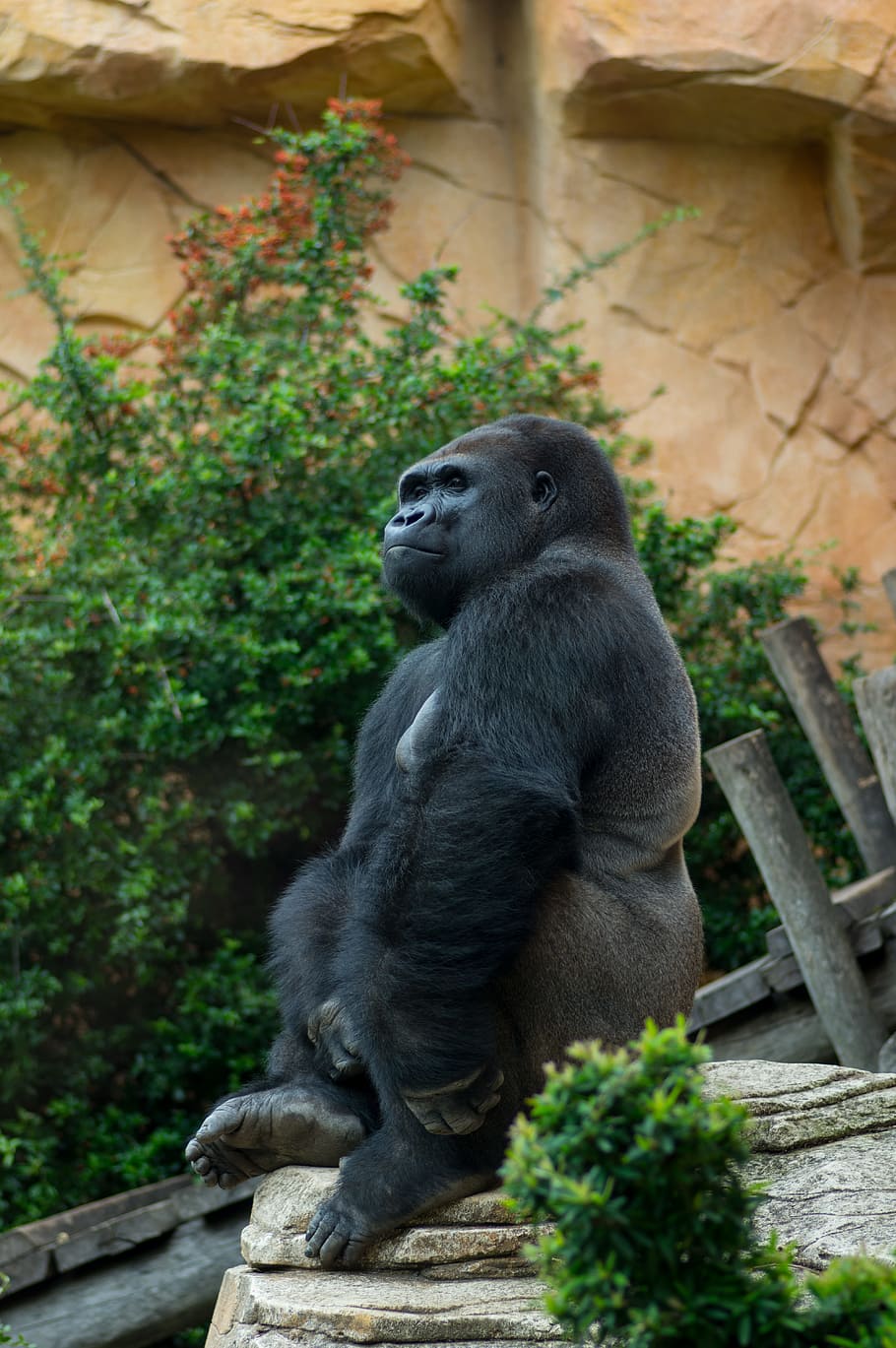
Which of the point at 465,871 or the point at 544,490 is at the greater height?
the point at 544,490

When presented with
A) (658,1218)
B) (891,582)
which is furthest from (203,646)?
(658,1218)

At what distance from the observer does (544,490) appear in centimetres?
339

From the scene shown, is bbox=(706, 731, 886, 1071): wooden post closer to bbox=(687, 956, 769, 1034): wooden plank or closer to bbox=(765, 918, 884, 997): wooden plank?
bbox=(765, 918, 884, 997): wooden plank

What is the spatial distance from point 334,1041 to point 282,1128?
0.21 m

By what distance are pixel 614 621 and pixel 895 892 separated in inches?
104

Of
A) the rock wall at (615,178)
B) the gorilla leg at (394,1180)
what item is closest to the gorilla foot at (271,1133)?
the gorilla leg at (394,1180)

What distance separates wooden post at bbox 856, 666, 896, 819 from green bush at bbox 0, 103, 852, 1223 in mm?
902

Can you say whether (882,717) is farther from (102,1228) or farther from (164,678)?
(102,1228)

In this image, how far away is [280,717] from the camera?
226 inches

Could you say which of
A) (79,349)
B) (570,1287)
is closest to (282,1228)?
(570,1287)

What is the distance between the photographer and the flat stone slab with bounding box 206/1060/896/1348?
249 cm

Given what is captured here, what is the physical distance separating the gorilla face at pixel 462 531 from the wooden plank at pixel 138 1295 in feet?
8.21

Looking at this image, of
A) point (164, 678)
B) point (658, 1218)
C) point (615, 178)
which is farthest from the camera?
point (615, 178)

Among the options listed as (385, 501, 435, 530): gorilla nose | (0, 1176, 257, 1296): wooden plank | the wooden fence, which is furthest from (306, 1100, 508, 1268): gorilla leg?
the wooden fence
